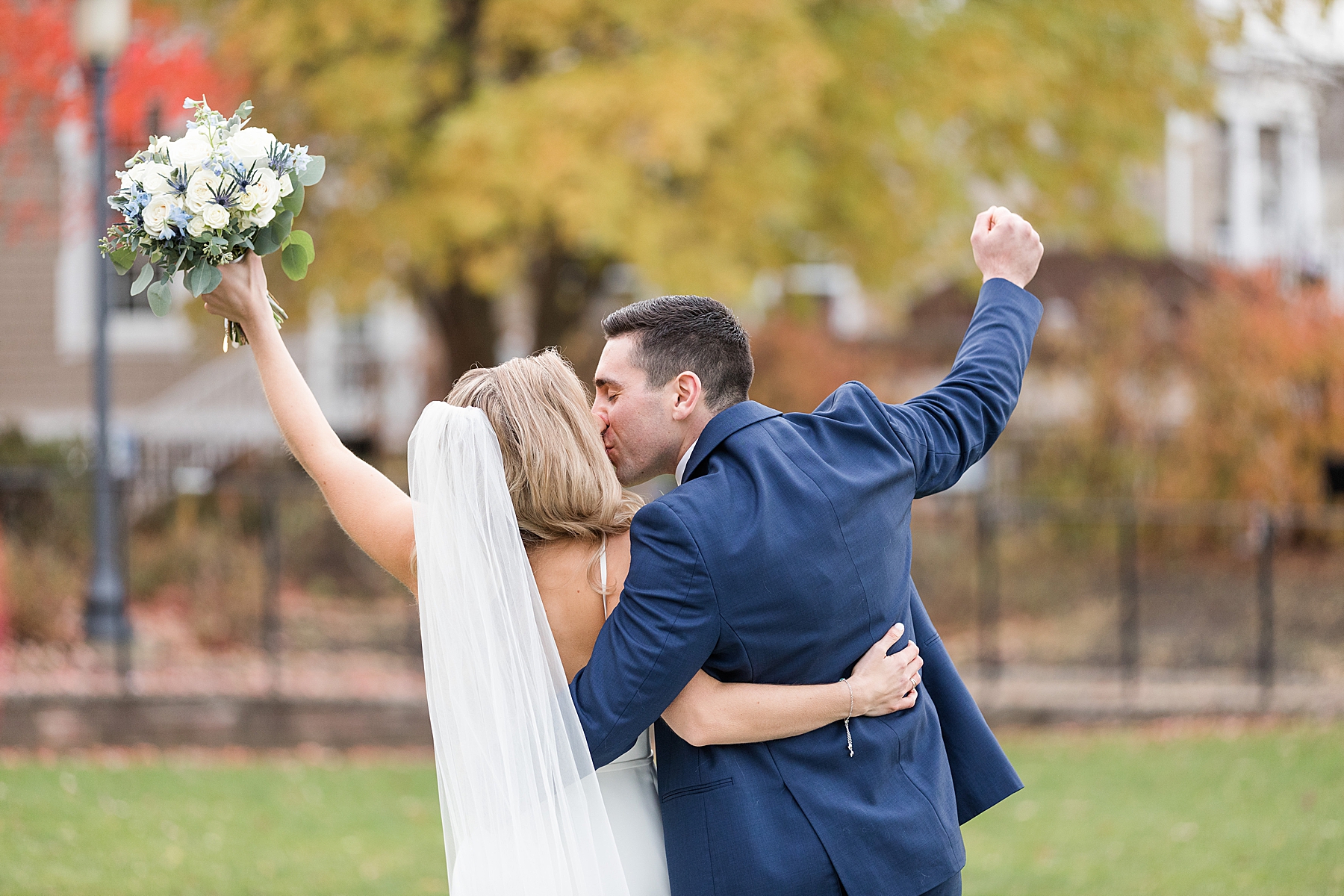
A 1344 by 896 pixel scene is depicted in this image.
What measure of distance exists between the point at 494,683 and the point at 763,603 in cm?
65

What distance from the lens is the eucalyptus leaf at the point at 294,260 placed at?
2996 mm

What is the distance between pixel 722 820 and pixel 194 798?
5577 millimetres

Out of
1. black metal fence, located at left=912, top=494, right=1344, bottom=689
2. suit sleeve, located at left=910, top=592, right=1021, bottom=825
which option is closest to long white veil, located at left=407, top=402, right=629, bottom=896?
suit sleeve, located at left=910, top=592, right=1021, bottom=825

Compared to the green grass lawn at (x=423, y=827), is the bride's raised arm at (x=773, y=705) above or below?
above

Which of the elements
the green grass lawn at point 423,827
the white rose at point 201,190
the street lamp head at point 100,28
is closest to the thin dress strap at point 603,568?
the white rose at point 201,190

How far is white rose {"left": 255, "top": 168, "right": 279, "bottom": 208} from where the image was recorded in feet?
9.30

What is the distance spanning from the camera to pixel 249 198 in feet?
9.25

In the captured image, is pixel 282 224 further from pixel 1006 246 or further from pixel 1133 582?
pixel 1133 582

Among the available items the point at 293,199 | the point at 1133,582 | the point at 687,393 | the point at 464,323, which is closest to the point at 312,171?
the point at 293,199

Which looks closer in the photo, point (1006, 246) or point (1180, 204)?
point (1006, 246)

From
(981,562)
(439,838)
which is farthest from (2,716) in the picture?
(981,562)

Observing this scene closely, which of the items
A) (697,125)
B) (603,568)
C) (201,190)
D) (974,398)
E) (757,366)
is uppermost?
(697,125)

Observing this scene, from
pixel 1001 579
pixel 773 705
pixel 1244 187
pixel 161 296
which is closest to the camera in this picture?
pixel 773 705

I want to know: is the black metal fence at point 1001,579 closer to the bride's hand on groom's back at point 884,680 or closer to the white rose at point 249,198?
the white rose at point 249,198
